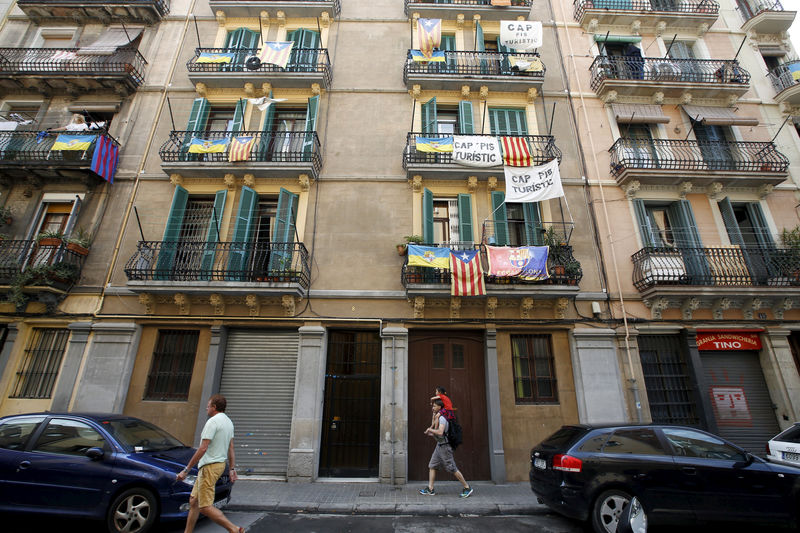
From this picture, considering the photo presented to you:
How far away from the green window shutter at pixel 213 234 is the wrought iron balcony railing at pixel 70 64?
5875 millimetres

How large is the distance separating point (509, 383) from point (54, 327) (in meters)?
13.3

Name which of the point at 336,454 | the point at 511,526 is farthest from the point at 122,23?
the point at 511,526

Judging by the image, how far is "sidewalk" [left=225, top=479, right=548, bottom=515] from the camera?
7070mm

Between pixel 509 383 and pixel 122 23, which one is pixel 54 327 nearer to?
pixel 122 23

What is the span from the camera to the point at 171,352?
10398 millimetres

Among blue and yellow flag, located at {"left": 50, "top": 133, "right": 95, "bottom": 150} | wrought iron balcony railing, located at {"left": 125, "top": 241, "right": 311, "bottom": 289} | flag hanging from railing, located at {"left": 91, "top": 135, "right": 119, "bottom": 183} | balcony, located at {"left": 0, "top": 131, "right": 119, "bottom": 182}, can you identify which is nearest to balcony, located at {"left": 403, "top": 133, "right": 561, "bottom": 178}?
wrought iron balcony railing, located at {"left": 125, "top": 241, "right": 311, "bottom": 289}

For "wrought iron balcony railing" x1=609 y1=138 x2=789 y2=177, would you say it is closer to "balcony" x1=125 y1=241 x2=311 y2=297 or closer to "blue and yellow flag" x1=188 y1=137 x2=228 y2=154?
"balcony" x1=125 y1=241 x2=311 y2=297

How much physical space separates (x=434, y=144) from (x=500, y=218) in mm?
3154

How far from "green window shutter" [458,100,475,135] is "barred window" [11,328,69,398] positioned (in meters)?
13.8

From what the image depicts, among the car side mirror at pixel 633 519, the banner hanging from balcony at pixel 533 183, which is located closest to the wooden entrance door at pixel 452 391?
the banner hanging from balcony at pixel 533 183

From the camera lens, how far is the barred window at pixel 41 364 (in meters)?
9.90

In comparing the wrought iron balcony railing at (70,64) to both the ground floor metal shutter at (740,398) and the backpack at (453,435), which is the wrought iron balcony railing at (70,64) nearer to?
the backpack at (453,435)

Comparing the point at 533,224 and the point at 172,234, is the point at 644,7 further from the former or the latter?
the point at 172,234

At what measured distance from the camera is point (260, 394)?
9977 mm
